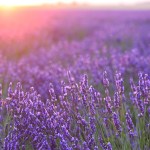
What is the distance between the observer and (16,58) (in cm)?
757

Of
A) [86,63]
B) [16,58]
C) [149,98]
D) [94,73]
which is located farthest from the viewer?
[16,58]

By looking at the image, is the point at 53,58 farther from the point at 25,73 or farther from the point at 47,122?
the point at 47,122

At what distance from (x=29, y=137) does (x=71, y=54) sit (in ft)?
14.4

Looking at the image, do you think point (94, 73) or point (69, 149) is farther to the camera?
point (94, 73)

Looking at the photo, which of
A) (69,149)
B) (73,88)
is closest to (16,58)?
(73,88)

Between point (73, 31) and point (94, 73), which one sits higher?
point (73, 31)

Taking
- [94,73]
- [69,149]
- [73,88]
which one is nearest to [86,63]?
[94,73]

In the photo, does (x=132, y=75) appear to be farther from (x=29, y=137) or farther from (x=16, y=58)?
(x=16, y=58)

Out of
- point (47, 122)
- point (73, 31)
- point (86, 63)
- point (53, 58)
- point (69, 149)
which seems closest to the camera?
point (69, 149)

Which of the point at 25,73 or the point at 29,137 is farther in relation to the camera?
the point at 25,73

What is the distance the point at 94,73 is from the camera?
15.6 feet

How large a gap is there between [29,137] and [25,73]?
243 centimetres

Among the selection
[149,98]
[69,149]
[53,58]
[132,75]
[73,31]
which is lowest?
[69,149]

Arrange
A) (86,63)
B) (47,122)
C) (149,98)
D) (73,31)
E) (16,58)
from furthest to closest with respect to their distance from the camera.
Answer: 1. (73,31)
2. (16,58)
3. (86,63)
4. (149,98)
5. (47,122)
